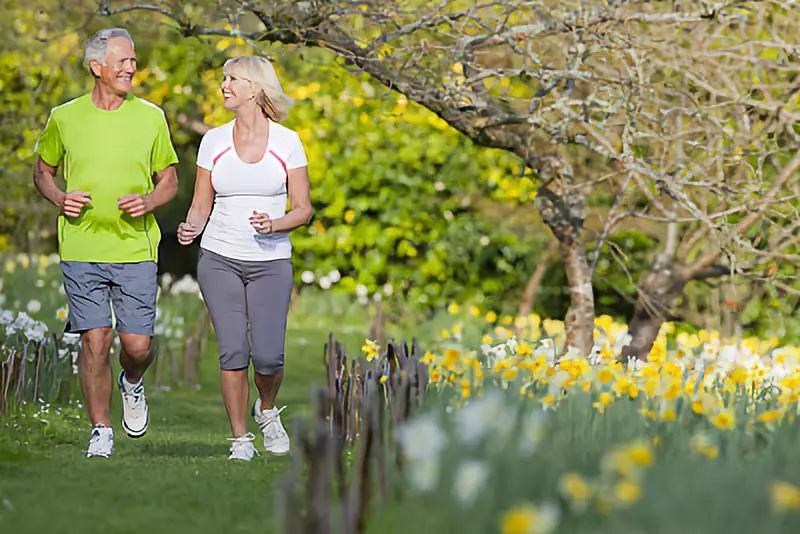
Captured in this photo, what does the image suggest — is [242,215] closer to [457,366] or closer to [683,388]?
[457,366]

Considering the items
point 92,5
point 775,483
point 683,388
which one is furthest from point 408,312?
point 775,483

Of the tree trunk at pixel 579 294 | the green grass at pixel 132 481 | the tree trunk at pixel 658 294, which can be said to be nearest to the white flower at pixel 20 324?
the green grass at pixel 132 481

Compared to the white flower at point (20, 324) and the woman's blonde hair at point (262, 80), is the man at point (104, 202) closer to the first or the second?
the woman's blonde hair at point (262, 80)

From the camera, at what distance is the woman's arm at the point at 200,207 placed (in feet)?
17.8

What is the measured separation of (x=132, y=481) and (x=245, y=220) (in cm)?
120

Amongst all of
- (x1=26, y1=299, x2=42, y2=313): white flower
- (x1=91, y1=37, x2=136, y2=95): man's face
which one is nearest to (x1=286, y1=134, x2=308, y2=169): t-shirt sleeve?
(x1=91, y1=37, x2=136, y2=95): man's face

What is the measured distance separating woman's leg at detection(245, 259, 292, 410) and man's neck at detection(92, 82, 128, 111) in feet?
2.99

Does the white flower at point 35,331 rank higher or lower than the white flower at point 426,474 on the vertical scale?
lower

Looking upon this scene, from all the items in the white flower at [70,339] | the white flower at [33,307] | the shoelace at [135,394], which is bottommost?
the white flower at [33,307]

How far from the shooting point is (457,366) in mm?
5527

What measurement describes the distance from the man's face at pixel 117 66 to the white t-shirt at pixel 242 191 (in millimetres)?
421

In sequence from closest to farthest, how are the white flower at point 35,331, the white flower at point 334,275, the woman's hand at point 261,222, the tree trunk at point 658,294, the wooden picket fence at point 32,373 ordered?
1. the woman's hand at point 261,222
2. the wooden picket fence at point 32,373
3. the white flower at point 35,331
4. the tree trunk at point 658,294
5. the white flower at point 334,275

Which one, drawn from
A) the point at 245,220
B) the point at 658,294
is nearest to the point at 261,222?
the point at 245,220

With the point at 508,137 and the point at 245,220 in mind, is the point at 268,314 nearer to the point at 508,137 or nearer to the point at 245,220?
the point at 245,220
